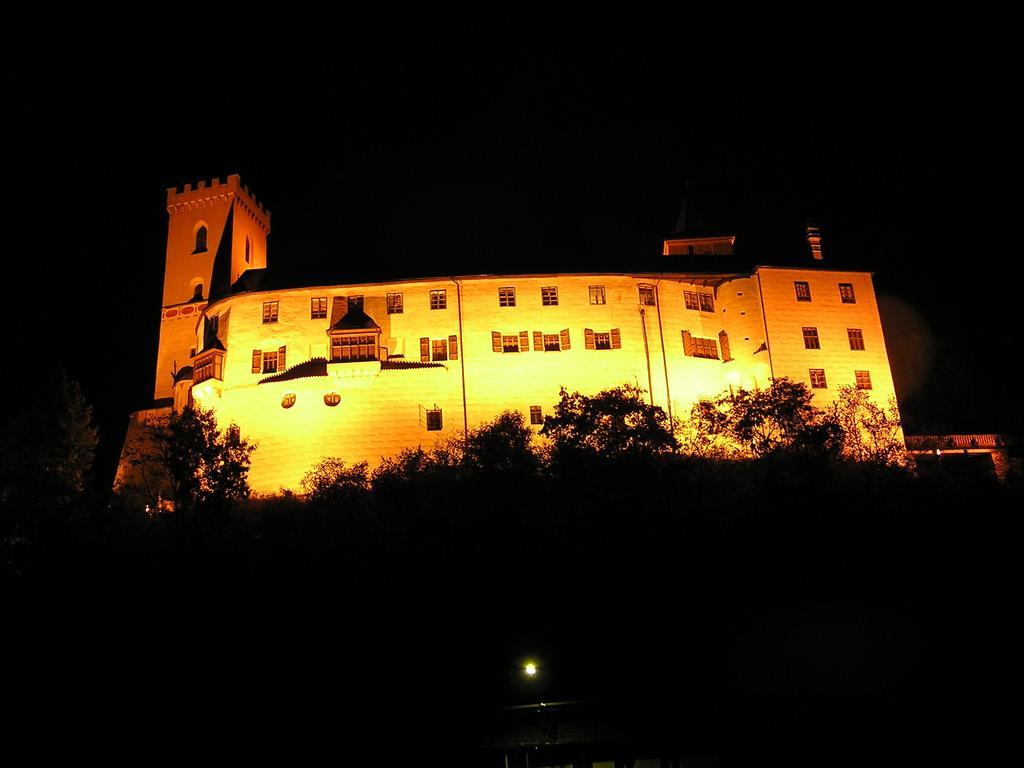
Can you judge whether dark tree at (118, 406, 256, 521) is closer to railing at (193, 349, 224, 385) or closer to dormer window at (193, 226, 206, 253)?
railing at (193, 349, 224, 385)

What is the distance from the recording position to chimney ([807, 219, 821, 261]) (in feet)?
196

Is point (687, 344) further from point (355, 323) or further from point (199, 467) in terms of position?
point (199, 467)

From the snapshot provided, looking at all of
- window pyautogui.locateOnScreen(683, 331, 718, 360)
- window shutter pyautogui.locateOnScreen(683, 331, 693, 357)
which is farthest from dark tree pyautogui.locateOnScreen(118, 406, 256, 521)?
window pyautogui.locateOnScreen(683, 331, 718, 360)

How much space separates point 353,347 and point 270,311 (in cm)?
566

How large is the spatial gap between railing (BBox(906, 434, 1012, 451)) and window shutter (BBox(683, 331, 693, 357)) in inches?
461

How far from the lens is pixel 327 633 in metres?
33.0

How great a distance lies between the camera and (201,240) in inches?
2586

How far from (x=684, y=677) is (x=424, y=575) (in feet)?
35.9

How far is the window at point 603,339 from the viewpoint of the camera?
53719mm

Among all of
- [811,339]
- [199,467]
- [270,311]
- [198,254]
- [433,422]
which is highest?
[198,254]

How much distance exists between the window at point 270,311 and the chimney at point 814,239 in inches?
1202

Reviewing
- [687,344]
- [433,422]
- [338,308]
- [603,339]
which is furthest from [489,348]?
[687,344]

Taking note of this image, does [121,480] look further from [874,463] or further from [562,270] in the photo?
[874,463]

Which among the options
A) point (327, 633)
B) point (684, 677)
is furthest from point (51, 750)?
point (684, 677)
